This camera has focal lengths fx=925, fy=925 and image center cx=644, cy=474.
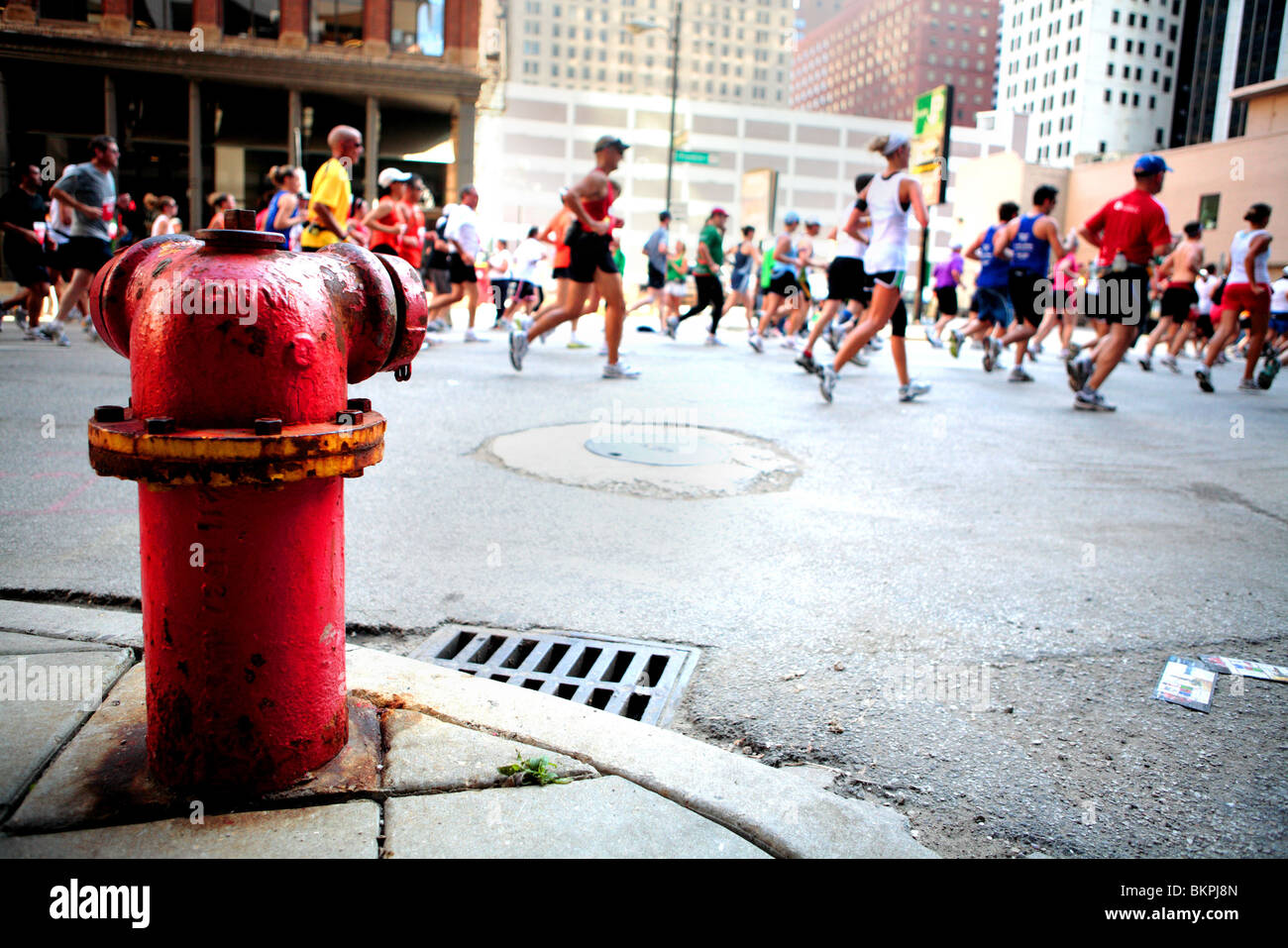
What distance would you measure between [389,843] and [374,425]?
0.78m

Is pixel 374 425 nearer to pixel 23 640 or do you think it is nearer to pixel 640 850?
pixel 640 850

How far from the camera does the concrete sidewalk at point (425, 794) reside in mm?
1682

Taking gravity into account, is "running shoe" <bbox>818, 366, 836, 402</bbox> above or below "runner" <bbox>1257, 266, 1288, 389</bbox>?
below

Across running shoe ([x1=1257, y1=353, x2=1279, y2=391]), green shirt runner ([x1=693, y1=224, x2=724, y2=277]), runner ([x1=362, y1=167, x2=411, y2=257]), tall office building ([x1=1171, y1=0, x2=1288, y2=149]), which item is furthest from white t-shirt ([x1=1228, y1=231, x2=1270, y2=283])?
tall office building ([x1=1171, y1=0, x2=1288, y2=149])

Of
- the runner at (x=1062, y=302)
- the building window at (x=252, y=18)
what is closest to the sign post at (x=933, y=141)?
the runner at (x=1062, y=302)

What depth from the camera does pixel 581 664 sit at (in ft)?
9.47

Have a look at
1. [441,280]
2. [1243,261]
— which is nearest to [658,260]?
[441,280]

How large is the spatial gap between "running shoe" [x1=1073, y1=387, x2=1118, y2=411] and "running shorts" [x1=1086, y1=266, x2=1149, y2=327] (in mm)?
721

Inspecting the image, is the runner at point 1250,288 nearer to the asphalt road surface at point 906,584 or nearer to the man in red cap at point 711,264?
the asphalt road surface at point 906,584

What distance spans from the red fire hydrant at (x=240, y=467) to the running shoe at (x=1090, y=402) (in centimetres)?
850

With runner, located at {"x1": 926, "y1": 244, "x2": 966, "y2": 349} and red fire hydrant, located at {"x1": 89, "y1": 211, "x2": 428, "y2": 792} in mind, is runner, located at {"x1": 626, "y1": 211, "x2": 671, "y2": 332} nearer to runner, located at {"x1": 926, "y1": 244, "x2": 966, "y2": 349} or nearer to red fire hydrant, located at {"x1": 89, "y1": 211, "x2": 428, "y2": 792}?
runner, located at {"x1": 926, "y1": 244, "x2": 966, "y2": 349}

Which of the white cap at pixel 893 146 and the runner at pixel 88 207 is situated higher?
the white cap at pixel 893 146

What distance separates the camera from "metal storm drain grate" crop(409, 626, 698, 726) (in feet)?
8.54

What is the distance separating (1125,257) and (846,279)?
3.25 m
